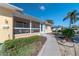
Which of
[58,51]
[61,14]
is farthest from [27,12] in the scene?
[58,51]

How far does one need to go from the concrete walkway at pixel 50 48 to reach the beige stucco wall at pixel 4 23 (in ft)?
6.02

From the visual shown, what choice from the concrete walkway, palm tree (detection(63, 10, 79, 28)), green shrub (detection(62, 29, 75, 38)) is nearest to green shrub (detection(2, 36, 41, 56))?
the concrete walkway

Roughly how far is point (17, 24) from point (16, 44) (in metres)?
1.51

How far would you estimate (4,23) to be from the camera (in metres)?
11.1

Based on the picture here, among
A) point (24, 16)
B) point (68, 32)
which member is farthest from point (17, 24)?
point (68, 32)

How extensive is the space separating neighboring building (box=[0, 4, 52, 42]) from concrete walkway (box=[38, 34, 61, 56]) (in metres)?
0.60

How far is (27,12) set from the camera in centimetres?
1112

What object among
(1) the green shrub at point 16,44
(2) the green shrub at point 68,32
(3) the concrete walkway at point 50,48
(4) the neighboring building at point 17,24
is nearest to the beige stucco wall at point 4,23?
(4) the neighboring building at point 17,24

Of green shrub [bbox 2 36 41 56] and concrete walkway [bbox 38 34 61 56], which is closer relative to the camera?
green shrub [bbox 2 36 41 56]

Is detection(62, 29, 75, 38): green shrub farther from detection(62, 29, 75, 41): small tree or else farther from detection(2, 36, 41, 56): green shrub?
detection(2, 36, 41, 56): green shrub

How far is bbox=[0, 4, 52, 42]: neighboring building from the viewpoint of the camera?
11.0 m

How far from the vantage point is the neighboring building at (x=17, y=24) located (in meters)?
11.0

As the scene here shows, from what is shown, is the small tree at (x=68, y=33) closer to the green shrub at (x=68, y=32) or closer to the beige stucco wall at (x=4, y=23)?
the green shrub at (x=68, y=32)

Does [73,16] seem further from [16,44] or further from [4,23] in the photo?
[4,23]
